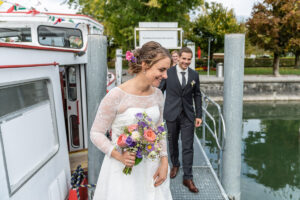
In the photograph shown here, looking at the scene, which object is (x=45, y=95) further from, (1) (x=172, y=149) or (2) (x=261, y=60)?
(2) (x=261, y=60)

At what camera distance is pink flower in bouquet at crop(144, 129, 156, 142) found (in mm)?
1681

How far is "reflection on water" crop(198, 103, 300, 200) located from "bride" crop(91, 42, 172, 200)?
5221 millimetres

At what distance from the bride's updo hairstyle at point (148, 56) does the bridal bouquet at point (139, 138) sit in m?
0.37

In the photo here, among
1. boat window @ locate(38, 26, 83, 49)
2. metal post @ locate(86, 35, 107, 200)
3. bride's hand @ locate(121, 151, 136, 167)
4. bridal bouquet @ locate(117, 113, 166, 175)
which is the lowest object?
bride's hand @ locate(121, 151, 136, 167)

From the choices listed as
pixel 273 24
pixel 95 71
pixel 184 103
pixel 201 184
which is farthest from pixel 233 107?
pixel 273 24

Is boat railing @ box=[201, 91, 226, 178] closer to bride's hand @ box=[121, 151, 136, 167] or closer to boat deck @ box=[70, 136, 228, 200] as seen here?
boat deck @ box=[70, 136, 228, 200]

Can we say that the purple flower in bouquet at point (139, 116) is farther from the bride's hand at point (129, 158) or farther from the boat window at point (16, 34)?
the boat window at point (16, 34)

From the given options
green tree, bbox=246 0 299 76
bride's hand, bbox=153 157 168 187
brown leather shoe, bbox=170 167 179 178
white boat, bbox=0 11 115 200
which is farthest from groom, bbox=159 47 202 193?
green tree, bbox=246 0 299 76

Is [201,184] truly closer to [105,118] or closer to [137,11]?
[105,118]

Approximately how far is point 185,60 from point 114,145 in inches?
71.5

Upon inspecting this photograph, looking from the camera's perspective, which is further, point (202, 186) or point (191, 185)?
point (202, 186)

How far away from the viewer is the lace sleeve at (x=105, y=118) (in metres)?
1.80

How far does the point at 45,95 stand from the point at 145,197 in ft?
5.51

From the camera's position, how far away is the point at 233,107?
3.66m
